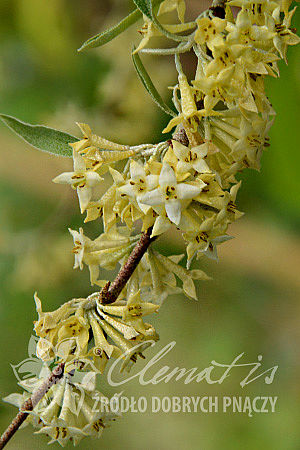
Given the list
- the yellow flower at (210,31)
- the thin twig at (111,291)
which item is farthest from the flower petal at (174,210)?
the yellow flower at (210,31)

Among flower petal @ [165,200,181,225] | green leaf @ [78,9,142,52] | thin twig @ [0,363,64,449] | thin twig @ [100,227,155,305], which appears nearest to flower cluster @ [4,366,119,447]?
thin twig @ [0,363,64,449]

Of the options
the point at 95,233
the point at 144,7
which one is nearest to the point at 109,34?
the point at 144,7

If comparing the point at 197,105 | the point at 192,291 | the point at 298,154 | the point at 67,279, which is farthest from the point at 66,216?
the point at 197,105

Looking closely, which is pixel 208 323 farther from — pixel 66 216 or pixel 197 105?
pixel 197 105

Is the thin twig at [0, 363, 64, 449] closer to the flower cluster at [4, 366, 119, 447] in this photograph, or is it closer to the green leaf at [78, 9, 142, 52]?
the flower cluster at [4, 366, 119, 447]

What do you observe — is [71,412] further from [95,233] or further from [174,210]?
[95,233]

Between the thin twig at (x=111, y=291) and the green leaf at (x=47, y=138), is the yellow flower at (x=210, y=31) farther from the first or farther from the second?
the green leaf at (x=47, y=138)
